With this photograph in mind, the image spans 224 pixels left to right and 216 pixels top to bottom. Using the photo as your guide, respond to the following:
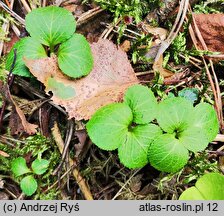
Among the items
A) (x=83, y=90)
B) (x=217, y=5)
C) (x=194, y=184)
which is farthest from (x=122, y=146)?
(x=217, y=5)

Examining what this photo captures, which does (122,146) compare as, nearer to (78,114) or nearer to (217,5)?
(78,114)

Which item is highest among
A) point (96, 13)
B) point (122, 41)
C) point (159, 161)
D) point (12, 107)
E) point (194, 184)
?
point (96, 13)

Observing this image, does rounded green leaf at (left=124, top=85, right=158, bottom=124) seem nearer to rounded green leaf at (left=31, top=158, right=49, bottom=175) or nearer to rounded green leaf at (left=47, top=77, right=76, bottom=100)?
rounded green leaf at (left=47, top=77, right=76, bottom=100)

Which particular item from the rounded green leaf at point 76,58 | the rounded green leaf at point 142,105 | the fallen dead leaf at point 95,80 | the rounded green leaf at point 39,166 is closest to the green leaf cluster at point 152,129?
the rounded green leaf at point 142,105

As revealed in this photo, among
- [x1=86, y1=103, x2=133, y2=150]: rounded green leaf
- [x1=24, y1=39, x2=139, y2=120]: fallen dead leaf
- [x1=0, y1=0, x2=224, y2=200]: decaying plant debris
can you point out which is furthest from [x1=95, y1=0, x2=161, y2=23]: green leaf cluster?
[x1=86, y1=103, x2=133, y2=150]: rounded green leaf

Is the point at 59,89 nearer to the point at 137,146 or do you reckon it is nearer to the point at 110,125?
the point at 110,125

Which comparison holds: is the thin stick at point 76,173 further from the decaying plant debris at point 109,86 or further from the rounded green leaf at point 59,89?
the rounded green leaf at point 59,89
